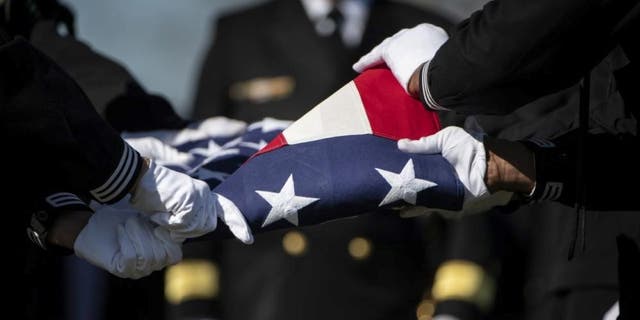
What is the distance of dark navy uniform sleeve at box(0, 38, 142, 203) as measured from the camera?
8.50 ft

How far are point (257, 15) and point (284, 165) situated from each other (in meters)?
1.63

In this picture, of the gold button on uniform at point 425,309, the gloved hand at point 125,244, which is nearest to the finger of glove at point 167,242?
the gloved hand at point 125,244

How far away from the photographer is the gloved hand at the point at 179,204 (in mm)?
2641

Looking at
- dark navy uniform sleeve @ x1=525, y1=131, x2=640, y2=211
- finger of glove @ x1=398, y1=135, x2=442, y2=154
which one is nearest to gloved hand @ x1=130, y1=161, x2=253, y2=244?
finger of glove @ x1=398, y1=135, x2=442, y2=154

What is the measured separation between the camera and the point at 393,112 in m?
2.88

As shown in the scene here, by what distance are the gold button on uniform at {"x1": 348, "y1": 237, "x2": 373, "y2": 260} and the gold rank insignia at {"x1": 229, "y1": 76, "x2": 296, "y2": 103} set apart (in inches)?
16.7

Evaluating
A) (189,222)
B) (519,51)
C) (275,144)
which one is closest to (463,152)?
(519,51)

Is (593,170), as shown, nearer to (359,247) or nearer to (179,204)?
(179,204)

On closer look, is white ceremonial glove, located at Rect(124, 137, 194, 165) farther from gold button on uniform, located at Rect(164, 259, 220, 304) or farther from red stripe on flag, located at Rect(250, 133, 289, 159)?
gold button on uniform, located at Rect(164, 259, 220, 304)

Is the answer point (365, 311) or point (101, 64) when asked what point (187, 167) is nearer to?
point (101, 64)

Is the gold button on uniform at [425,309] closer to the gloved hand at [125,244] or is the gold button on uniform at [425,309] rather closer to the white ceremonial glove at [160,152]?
the white ceremonial glove at [160,152]

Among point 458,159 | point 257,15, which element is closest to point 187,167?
point 458,159

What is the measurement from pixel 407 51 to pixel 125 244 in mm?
625

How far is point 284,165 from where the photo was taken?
278cm
